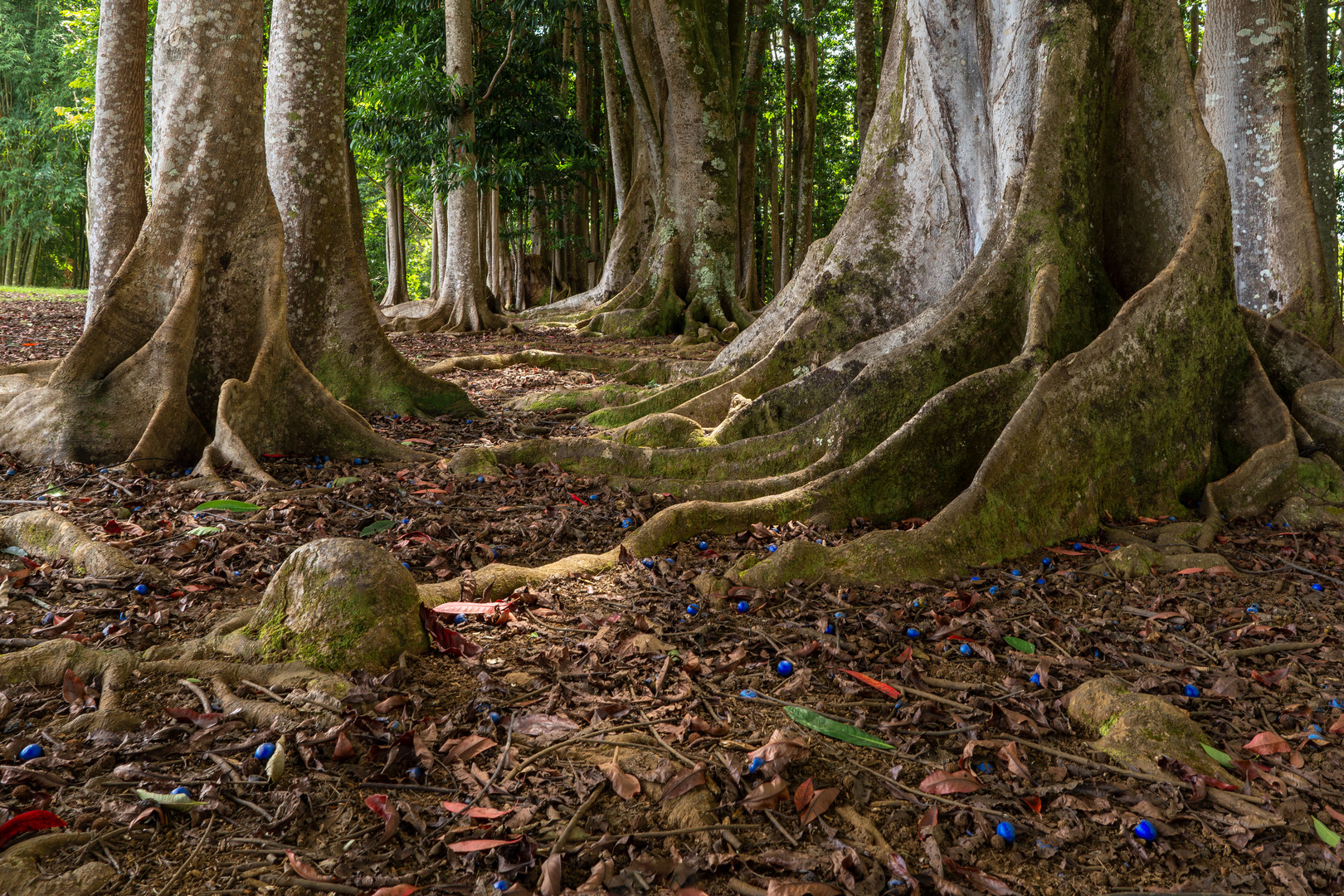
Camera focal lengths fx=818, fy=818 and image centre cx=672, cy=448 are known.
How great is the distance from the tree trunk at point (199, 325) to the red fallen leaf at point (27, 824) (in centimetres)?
310

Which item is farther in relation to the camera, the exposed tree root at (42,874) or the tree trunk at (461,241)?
the tree trunk at (461,241)

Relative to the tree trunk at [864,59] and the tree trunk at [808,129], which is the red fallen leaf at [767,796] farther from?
the tree trunk at [808,129]

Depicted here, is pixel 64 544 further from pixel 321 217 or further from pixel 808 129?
pixel 808 129

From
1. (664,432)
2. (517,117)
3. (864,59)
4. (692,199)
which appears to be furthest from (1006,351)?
(517,117)

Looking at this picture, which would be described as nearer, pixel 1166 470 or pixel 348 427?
pixel 1166 470

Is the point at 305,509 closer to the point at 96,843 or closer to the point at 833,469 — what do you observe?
the point at 96,843

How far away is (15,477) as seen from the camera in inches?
181

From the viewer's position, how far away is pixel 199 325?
17.9 feet

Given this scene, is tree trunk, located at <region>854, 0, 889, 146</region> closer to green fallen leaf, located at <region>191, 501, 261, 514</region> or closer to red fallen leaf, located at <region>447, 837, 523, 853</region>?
green fallen leaf, located at <region>191, 501, 261, 514</region>

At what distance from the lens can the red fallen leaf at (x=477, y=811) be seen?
2119 mm

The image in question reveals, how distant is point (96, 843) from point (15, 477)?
368 cm

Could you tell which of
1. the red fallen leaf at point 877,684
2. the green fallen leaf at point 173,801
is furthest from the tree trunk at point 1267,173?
the green fallen leaf at point 173,801

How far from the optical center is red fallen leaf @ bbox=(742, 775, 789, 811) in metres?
2.21

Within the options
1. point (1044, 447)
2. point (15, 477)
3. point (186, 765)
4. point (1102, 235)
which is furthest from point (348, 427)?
point (1102, 235)
